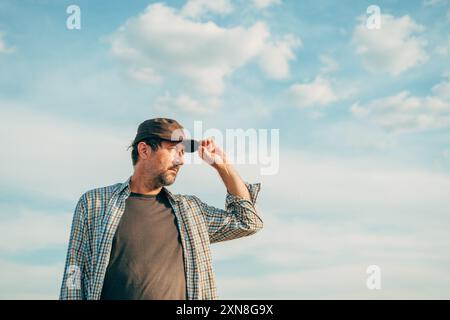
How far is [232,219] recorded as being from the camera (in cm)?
810

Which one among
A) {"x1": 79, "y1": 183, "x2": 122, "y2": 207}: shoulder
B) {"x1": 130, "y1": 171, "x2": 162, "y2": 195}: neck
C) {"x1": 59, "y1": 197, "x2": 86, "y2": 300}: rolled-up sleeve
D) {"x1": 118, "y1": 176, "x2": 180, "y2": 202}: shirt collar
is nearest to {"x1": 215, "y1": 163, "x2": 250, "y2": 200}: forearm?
{"x1": 118, "y1": 176, "x2": 180, "y2": 202}: shirt collar

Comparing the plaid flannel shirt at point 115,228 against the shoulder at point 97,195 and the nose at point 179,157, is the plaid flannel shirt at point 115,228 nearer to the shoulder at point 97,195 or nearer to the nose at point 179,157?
the shoulder at point 97,195

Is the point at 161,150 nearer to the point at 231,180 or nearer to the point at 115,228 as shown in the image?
the point at 231,180

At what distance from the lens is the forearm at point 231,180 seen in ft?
26.9

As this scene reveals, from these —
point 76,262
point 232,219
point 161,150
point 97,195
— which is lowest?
point 76,262

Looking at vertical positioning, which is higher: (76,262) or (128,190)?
(128,190)

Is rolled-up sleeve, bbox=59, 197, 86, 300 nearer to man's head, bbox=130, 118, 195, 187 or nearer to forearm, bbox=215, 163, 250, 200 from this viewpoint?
man's head, bbox=130, 118, 195, 187

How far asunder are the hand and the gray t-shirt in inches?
36.8

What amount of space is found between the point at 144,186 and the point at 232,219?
48.2 inches

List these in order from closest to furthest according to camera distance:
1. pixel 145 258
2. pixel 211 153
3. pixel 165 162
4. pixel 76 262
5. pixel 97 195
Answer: pixel 145 258, pixel 76 262, pixel 97 195, pixel 165 162, pixel 211 153

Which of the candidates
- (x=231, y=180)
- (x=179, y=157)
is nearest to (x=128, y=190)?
(x=179, y=157)

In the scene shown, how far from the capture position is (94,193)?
780 cm

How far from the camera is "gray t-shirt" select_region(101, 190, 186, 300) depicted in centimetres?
705
